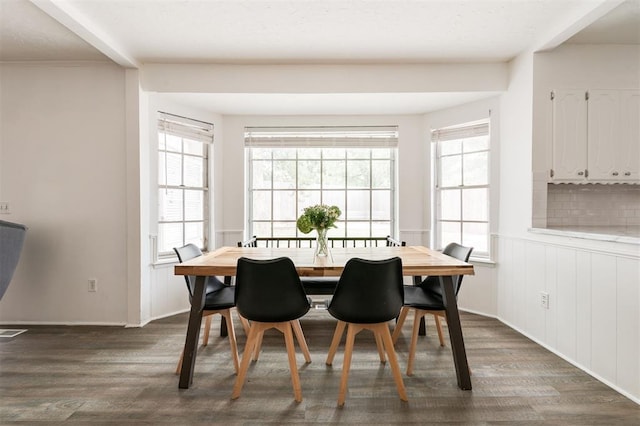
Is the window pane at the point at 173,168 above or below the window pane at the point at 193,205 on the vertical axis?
above

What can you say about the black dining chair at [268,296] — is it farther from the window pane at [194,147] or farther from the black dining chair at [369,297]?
the window pane at [194,147]

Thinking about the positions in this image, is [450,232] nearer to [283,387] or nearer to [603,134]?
[603,134]

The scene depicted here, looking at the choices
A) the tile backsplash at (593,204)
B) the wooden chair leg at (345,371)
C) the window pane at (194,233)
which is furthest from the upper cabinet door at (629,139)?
the window pane at (194,233)

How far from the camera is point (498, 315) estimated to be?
10.6ft

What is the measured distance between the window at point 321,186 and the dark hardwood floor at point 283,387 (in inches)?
61.4

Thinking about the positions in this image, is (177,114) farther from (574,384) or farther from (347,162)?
(574,384)

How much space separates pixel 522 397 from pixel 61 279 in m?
3.80

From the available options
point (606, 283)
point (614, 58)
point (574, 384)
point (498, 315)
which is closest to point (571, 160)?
point (614, 58)

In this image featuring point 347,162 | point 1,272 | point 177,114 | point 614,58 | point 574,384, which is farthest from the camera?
point 347,162

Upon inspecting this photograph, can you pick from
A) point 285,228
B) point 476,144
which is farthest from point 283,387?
point 476,144

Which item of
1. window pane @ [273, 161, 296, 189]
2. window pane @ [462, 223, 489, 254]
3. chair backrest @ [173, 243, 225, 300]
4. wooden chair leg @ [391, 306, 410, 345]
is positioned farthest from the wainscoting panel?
chair backrest @ [173, 243, 225, 300]

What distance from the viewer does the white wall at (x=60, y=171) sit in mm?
3064

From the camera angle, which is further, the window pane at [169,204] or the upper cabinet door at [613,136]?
the window pane at [169,204]

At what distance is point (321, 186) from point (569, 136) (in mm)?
2425
